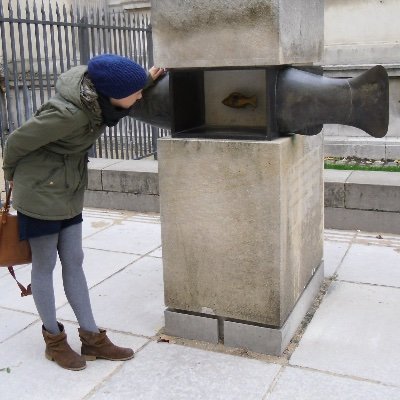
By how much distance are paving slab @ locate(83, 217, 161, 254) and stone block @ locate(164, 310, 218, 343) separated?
1.76m

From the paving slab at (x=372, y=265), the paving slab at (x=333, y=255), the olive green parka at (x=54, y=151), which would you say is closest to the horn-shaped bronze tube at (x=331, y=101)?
the olive green parka at (x=54, y=151)

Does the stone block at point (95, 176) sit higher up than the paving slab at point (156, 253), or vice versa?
the stone block at point (95, 176)

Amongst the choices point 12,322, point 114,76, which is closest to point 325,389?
point 114,76

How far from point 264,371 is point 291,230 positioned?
844 mm

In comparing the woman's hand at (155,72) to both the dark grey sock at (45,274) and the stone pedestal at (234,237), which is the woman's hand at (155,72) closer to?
the stone pedestal at (234,237)

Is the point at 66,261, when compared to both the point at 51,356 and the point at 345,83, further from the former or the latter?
the point at 345,83

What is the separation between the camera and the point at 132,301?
4.30 metres

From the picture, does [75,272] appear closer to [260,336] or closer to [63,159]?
[63,159]

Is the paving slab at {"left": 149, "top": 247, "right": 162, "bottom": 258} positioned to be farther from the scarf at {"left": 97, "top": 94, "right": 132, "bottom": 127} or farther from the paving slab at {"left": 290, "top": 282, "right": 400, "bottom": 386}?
the scarf at {"left": 97, "top": 94, "right": 132, "bottom": 127}

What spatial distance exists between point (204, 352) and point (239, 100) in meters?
1.55

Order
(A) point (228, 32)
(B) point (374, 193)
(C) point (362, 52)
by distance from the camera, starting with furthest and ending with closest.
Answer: (C) point (362, 52)
(B) point (374, 193)
(A) point (228, 32)

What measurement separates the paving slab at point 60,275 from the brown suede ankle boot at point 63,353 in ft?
2.80

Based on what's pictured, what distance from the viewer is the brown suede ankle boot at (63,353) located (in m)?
3.32

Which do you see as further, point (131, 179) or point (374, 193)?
point (131, 179)
